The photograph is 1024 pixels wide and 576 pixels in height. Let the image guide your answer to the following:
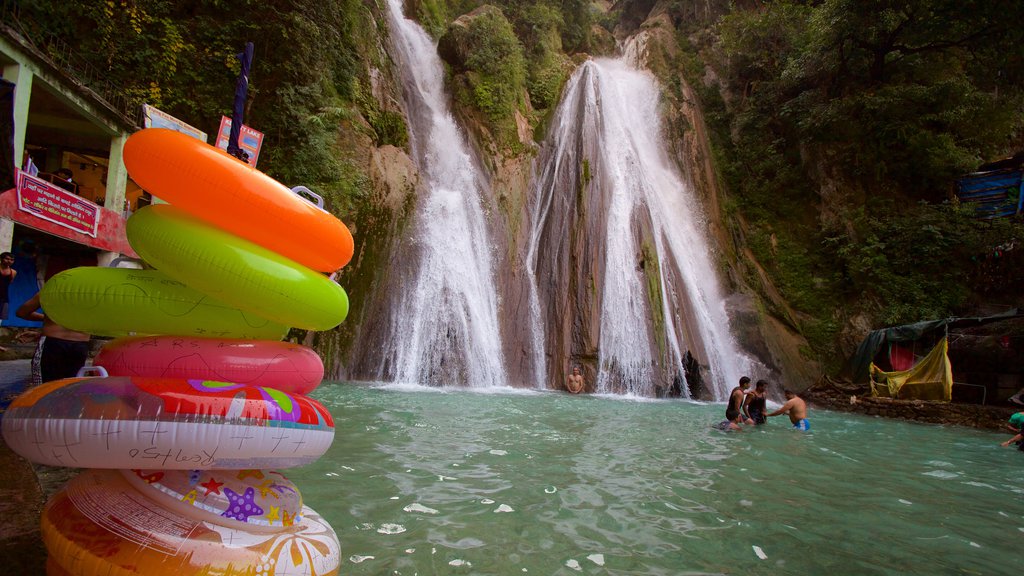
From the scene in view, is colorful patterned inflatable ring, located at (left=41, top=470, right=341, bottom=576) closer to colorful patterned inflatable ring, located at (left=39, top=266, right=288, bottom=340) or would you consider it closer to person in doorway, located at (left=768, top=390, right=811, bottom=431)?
colorful patterned inflatable ring, located at (left=39, top=266, right=288, bottom=340)

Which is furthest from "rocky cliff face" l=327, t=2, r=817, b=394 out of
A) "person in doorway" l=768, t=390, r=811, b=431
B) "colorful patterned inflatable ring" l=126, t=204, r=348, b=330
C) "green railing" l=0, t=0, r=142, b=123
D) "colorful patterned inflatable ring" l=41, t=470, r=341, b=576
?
"colorful patterned inflatable ring" l=41, t=470, r=341, b=576

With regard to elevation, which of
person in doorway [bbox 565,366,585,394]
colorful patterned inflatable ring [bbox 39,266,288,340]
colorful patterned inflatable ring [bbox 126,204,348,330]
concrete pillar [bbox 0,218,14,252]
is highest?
concrete pillar [bbox 0,218,14,252]

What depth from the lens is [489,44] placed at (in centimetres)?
1847

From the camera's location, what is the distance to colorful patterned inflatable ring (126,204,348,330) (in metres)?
2.35

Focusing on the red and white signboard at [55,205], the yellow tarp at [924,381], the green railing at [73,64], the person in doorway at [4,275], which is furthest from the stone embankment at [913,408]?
the green railing at [73,64]

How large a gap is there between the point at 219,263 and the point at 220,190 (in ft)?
1.15

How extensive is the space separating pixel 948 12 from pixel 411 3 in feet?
58.1

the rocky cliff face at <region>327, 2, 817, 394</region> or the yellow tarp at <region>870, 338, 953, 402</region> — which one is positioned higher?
the rocky cliff face at <region>327, 2, 817, 394</region>

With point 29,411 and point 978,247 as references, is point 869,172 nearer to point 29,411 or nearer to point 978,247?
point 978,247

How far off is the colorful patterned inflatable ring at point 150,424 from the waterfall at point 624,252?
10.9 meters

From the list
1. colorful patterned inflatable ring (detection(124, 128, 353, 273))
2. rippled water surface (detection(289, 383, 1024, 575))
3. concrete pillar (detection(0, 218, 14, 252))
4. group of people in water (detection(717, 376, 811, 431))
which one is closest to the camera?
colorful patterned inflatable ring (detection(124, 128, 353, 273))

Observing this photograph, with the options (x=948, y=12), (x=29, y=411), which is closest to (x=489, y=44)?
(x=948, y=12)

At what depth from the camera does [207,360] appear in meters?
2.40

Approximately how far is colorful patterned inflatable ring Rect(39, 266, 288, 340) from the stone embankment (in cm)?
1401
